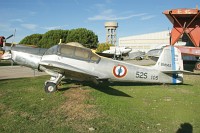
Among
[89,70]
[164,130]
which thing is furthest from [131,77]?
[164,130]

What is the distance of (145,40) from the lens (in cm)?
7044

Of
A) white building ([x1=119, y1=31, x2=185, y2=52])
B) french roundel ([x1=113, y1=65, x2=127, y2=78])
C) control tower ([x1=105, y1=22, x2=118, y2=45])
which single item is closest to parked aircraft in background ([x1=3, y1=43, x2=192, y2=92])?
french roundel ([x1=113, y1=65, x2=127, y2=78])

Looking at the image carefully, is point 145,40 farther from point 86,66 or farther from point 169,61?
point 86,66

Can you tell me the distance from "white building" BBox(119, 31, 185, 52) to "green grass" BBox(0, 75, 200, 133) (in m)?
53.4

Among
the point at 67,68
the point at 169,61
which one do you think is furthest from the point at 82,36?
the point at 67,68

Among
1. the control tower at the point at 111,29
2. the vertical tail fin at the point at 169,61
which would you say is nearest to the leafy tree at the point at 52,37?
the vertical tail fin at the point at 169,61

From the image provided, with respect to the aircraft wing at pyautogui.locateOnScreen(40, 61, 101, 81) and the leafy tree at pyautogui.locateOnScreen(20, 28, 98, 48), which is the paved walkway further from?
the leafy tree at pyautogui.locateOnScreen(20, 28, 98, 48)

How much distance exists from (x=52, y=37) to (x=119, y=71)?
59465 mm

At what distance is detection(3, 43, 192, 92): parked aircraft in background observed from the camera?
31.4 ft

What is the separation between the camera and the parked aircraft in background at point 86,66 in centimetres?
957

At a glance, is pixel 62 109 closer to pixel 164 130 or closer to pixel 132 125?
pixel 132 125

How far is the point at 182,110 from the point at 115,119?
2560 millimetres

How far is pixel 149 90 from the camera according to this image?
34.6 feet

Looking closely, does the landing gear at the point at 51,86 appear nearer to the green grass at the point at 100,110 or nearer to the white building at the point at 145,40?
the green grass at the point at 100,110
